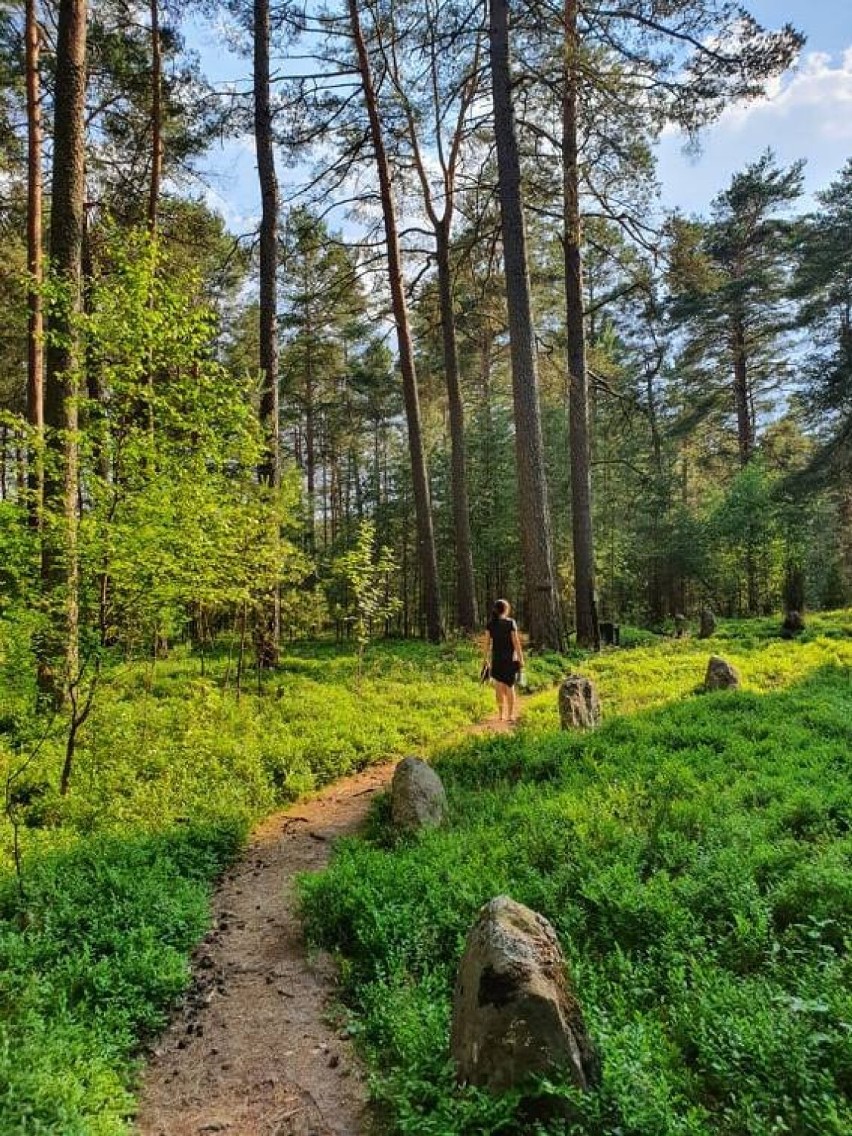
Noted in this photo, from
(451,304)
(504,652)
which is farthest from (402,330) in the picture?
(504,652)

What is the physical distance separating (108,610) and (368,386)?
2059 centimetres

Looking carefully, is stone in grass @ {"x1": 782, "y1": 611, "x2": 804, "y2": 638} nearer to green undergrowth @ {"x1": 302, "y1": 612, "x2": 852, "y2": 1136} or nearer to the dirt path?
green undergrowth @ {"x1": 302, "y1": 612, "x2": 852, "y2": 1136}

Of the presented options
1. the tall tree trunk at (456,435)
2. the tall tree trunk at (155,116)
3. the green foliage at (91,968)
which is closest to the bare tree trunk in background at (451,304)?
the tall tree trunk at (456,435)

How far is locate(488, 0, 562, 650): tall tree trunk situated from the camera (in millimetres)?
11023

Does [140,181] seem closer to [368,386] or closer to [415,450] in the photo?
[415,450]

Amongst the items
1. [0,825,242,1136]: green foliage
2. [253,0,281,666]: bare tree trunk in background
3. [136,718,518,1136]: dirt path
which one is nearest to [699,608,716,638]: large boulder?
[253,0,281,666]: bare tree trunk in background

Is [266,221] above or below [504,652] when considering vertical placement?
above

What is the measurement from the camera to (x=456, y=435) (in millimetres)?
15617

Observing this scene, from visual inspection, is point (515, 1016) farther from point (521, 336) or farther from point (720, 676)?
point (521, 336)

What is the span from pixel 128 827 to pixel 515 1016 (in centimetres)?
386

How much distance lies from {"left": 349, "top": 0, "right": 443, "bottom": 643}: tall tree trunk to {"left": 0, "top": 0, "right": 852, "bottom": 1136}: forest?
0.08 metres

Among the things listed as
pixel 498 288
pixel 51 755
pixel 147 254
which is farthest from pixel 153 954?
pixel 498 288

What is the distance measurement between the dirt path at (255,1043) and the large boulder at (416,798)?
102 centimetres

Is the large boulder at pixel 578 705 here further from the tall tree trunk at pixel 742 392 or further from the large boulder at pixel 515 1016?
the tall tree trunk at pixel 742 392
